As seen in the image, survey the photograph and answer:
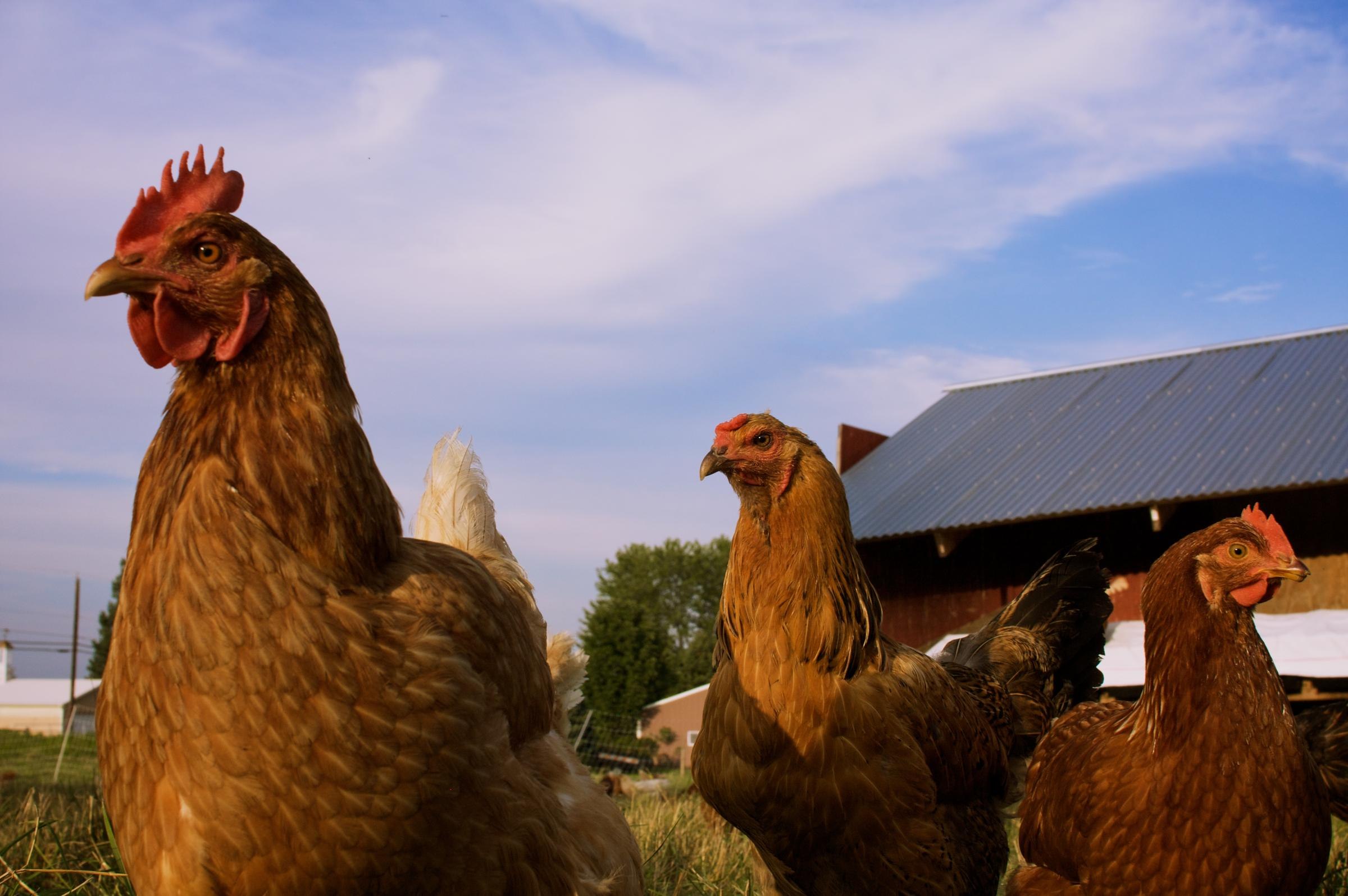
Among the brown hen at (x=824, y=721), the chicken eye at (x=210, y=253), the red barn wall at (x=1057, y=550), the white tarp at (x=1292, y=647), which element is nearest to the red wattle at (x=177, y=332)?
the chicken eye at (x=210, y=253)

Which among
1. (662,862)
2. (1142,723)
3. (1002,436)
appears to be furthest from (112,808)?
(1002,436)

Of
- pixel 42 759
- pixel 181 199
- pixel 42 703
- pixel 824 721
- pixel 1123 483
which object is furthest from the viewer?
pixel 42 703

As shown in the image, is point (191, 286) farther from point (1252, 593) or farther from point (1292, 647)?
point (1292, 647)

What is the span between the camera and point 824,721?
12.0ft

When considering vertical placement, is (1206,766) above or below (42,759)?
above

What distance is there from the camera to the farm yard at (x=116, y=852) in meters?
3.64

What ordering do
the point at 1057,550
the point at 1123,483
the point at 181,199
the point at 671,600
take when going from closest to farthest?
the point at 181,199
the point at 1057,550
the point at 1123,483
the point at 671,600

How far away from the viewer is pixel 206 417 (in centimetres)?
231

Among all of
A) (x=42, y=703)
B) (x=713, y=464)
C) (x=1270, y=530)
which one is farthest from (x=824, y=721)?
(x=42, y=703)

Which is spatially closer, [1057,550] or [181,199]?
[181,199]

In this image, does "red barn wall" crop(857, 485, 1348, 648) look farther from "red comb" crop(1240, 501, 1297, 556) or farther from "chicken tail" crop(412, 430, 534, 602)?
"chicken tail" crop(412, 430, 534, 602)

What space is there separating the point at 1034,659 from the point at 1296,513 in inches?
410

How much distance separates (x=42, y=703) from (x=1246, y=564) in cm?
6586

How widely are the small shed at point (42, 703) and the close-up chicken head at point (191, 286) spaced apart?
1791 inches
